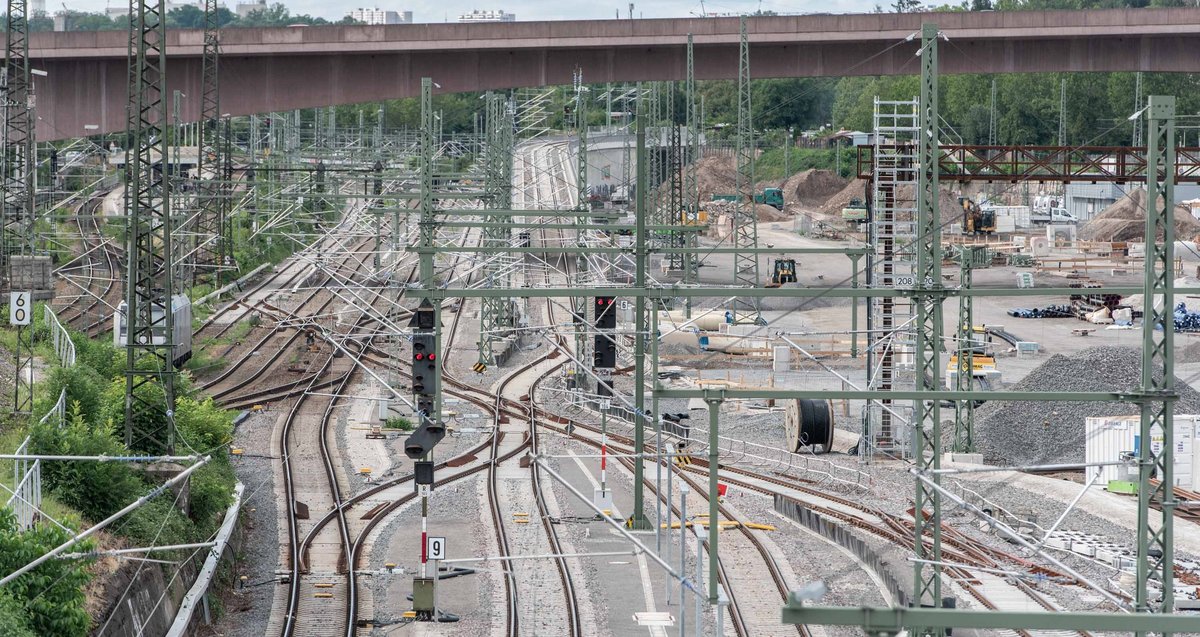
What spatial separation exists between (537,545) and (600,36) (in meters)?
27.1

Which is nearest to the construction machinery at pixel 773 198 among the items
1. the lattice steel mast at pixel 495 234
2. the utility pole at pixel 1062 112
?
the utility pole at pixel 1062 112

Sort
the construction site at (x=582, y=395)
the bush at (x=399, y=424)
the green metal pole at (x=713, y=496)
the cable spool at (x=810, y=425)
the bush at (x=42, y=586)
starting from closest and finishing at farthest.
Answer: the green metal pole at (x=713, y=496) < the bush at (x=42, y=586) < the construction site at (x=582, y=395) < the cable spool at (x=810, y=425) < the bush at (x=399, y=424)

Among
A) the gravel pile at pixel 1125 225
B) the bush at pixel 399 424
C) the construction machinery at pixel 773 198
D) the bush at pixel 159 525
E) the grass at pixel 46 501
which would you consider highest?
the construction machinery at pixel 773 198

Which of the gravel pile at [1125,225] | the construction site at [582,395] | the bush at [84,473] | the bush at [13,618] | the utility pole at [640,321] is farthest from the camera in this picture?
the gravel pile at [1125,225]

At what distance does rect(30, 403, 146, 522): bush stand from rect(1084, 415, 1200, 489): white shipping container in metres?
15.6

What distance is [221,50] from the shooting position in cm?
4375

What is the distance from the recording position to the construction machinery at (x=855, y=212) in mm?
78812

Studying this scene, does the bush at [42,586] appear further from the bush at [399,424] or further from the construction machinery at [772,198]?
the construction machinery at [772,198]

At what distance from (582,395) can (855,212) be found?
4791cm

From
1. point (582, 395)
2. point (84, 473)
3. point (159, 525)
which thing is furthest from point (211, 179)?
point (84, 473)

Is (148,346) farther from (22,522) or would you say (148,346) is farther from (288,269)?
(288,269)

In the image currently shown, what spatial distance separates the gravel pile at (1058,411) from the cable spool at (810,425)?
298 centimetres

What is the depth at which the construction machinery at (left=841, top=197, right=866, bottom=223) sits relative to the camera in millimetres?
78812

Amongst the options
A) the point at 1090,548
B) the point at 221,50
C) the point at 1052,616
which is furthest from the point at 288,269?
the point at 1052,616
